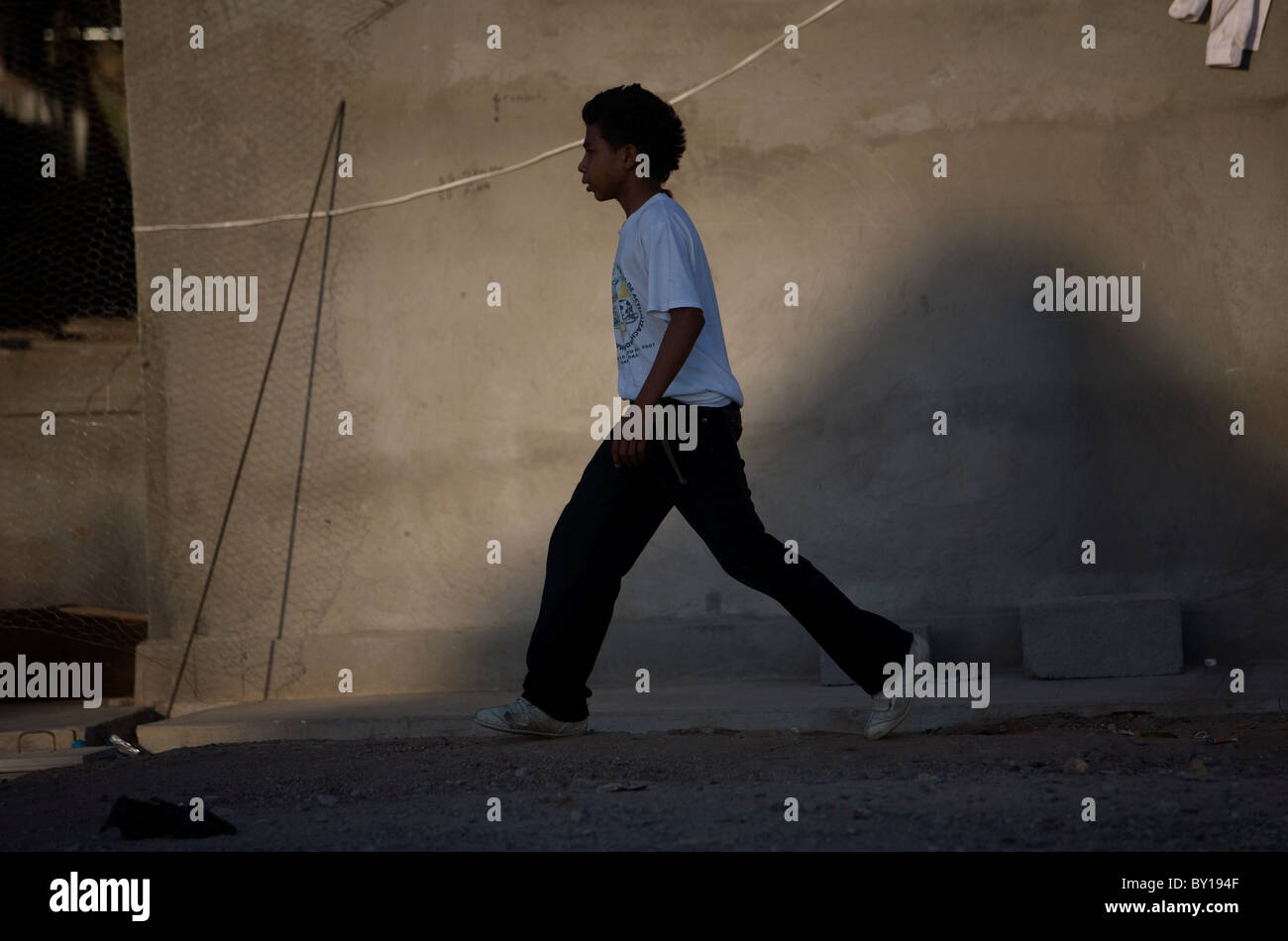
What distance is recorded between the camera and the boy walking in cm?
383

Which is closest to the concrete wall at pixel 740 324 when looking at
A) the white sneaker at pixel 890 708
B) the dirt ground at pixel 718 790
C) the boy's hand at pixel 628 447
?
the dirt ground at pixel 718 790

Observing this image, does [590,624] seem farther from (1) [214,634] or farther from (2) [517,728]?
(1) [214,634]

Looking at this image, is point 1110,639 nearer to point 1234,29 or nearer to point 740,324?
point 740,324

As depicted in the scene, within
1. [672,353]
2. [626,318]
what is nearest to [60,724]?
[626,318]

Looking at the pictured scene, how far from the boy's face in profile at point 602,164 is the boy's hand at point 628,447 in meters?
0.72

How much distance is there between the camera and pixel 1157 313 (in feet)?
17.8

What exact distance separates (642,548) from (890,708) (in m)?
0.94

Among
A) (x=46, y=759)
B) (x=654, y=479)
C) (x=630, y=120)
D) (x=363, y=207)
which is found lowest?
(x=46, y=759)

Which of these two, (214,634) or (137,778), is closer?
(137,778)

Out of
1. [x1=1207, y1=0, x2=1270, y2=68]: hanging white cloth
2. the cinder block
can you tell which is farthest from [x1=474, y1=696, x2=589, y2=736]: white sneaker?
[x1=1207, y1=0, x2=1270, y2=68]: hanging white cloth

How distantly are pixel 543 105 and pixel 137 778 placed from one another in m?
3.15

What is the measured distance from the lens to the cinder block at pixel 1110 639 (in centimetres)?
514

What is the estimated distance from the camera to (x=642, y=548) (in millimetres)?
4062
